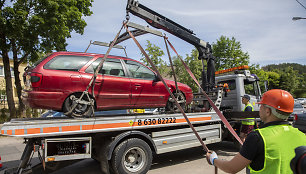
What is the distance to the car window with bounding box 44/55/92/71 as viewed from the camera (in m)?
4.14

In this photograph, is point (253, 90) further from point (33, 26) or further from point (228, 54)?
point (228, 54)

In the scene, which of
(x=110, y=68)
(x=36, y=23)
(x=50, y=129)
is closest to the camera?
(x=50, y=129)

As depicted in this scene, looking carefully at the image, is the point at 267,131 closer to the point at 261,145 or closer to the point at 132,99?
the point at 261,145

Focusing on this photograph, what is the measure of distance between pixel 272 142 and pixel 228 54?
25.2 m

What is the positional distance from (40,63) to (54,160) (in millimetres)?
1812

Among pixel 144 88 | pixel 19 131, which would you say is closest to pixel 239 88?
pixel 144 88

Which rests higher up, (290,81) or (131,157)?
(290,81)

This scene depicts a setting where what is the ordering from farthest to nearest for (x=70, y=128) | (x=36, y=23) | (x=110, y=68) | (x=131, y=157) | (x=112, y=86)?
1. (x=36, y=23)
2. (x=110, y=68)
3. (x=112, y=86)
4. (x=131, y=157)
5. (x=70, y=128)

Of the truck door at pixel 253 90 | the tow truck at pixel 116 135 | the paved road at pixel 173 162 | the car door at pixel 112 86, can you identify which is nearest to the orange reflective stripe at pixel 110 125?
the tow truck at pixel 116 135

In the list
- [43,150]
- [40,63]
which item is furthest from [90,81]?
[43,150]

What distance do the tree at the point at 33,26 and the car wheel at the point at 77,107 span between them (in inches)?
338

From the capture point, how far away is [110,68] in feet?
15.9

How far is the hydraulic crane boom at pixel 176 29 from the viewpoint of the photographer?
5.28 metres

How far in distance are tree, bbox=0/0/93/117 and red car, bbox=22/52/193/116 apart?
26.5 feet
